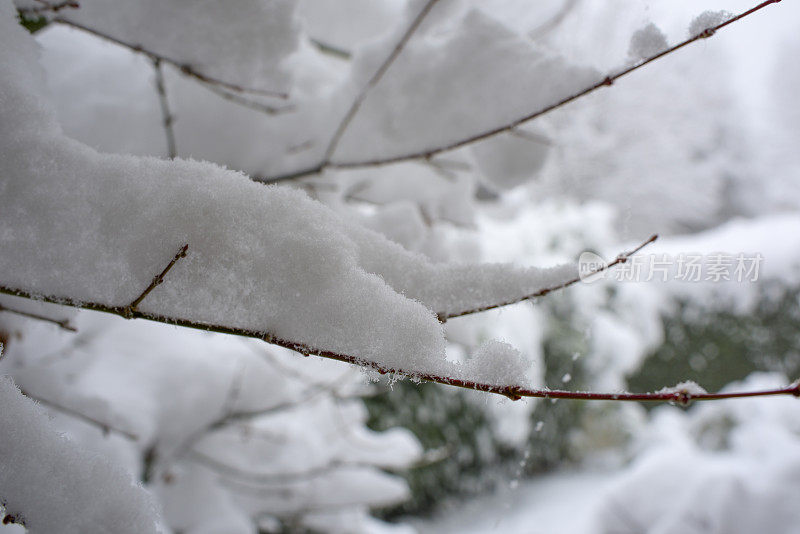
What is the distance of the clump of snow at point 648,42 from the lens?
566mm

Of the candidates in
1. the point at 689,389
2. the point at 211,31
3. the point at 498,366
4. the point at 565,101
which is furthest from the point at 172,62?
the point at 689,389

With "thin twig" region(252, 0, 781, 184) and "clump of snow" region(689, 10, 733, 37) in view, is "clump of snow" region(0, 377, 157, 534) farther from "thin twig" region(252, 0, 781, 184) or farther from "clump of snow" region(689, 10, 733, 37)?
"clump of snow" region(689, 10, 733, 37)

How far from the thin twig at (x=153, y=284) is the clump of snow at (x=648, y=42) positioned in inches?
20.6

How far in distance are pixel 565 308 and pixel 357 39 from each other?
13.6ft

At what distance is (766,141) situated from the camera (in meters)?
7.88

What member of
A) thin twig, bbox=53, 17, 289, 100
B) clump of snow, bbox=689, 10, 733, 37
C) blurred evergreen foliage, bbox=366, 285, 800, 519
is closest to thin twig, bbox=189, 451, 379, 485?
thin twig, bbox=53, 17, 289, 100

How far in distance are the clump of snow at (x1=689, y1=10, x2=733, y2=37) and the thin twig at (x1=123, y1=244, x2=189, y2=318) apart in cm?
54

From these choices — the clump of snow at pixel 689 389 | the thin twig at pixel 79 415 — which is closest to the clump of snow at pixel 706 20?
the clump of snow at pixel 689 389

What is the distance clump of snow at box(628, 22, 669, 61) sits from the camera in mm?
566

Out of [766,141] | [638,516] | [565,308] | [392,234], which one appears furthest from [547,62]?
[766,141]

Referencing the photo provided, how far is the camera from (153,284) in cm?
41

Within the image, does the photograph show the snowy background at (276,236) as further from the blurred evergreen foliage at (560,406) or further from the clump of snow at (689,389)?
the blurred evergreen foliage at (560,406)

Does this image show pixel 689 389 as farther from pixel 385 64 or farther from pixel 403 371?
pixel 385 64

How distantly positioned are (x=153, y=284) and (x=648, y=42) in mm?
567
